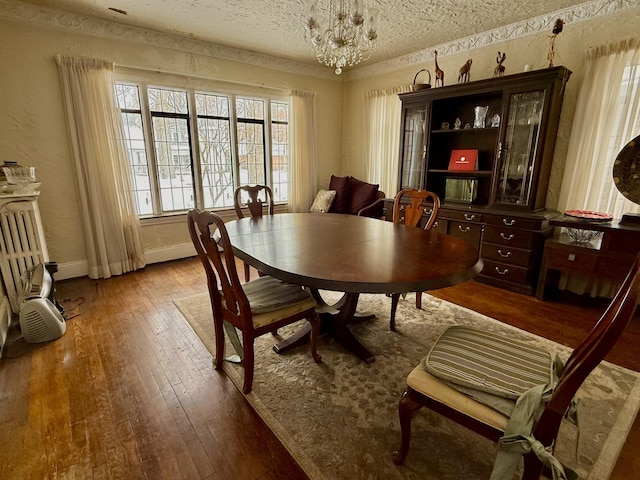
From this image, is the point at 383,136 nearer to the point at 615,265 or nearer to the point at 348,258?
the point at 615,265

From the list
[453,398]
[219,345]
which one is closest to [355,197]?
[219,345]

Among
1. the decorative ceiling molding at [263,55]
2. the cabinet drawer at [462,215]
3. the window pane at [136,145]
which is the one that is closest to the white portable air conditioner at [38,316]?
the window pane at [136,145]

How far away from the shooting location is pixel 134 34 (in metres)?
3.33

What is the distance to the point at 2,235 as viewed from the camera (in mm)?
2428

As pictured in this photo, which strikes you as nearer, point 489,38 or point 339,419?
point 339,419

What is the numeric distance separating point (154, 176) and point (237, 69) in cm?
173

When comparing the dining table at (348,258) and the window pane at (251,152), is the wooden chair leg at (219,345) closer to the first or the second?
the dining table at (348,258)

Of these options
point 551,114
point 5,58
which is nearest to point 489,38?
point 551,114

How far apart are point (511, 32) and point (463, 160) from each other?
1.31 metres

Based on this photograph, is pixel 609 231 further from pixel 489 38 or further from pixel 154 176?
pixel 154 176

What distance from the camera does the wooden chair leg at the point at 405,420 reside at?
1.22 m

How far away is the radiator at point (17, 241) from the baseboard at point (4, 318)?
7cm

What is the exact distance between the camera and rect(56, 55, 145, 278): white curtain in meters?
3.10

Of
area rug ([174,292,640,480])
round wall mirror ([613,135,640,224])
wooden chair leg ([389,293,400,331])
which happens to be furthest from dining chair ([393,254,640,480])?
round wall mirror ([613,135,640,224])
